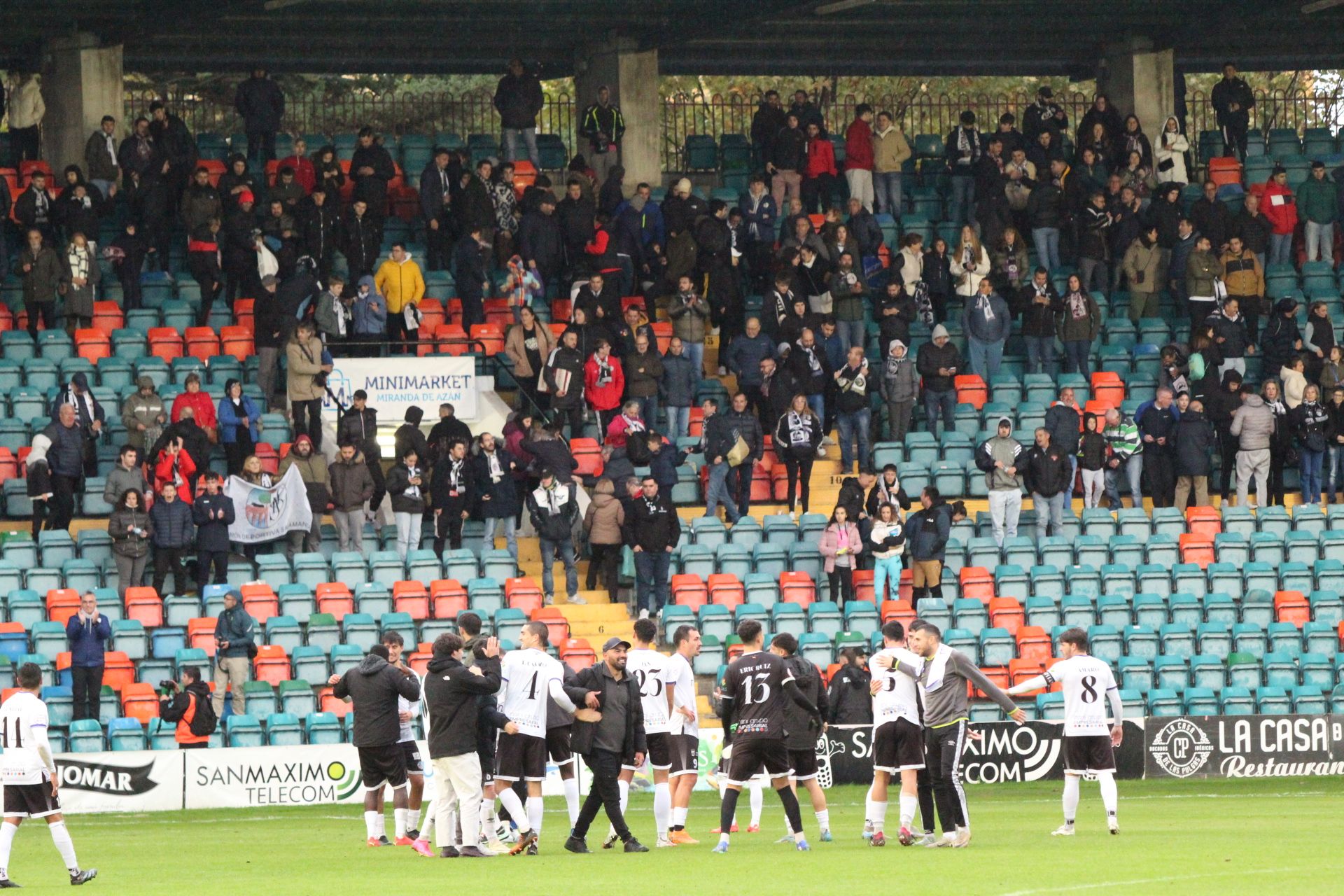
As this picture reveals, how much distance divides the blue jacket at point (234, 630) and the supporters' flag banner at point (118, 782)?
1599mm

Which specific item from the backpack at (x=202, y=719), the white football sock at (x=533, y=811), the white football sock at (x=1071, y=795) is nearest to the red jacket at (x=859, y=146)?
the backpack at (x=202, y=719)

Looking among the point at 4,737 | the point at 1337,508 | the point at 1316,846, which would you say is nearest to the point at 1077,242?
the point at 1337,508

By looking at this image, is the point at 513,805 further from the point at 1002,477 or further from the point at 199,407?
the point at 1002,477

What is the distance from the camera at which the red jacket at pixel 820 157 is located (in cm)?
3284

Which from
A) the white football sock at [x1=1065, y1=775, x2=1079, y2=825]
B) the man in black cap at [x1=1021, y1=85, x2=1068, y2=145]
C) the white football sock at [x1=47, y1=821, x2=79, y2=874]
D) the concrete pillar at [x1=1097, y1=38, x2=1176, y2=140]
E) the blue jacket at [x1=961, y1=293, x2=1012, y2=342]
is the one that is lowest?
the white football sock at [x1=1065, y1=775, x2=1079, y2=825]

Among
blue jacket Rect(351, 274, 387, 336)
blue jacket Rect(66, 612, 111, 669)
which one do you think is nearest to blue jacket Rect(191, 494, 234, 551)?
blue jacket Rect(66, 612, 111, 669)

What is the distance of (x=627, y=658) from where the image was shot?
16391mm

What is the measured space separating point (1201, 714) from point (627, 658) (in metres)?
11.2

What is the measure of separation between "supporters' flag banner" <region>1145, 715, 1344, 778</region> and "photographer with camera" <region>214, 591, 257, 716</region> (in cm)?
1033

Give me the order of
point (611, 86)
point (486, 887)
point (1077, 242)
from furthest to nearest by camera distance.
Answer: point (611, 86)
point (1077, 242)
point (486, 887)

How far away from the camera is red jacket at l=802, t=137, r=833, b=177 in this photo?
3284 centimetres

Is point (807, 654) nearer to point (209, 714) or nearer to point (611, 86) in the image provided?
point (209, 714)

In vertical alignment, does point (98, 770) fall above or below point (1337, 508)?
below

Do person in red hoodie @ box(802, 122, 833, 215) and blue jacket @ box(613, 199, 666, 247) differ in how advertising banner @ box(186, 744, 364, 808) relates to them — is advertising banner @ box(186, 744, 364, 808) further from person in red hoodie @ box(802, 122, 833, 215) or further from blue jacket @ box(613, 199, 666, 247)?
person in red hoodie @ box(802, 122, 833, 215)
